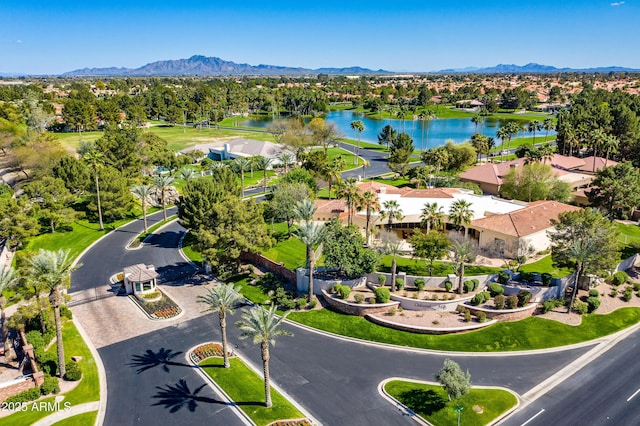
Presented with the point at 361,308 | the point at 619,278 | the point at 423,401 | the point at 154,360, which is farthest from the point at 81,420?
the point at 619,278

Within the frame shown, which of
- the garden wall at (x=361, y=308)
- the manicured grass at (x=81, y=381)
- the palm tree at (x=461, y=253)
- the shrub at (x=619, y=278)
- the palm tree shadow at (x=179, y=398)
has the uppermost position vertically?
the palm tree at (x=461, y=253)

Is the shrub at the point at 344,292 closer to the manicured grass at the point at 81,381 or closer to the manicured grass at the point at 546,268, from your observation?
the manicured grass at the point at 546,268

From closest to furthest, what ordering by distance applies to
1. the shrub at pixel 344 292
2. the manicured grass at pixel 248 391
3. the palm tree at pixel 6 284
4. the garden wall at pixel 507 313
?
the manicured grass at pixel 248 391, the palm tree at pixel 6 284, the garden wall at pixel 507 313, the shrub at pixel 344 292

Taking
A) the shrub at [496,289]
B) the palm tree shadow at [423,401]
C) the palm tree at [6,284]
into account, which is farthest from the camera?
the shrub at [496,289]

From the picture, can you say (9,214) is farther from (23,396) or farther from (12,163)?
(12,163)

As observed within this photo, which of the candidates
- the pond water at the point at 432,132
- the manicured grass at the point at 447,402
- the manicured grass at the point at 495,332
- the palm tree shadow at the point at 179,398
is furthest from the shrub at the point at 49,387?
the pond water at the point at 432,132

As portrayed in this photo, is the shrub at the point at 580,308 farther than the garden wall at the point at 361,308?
Yes

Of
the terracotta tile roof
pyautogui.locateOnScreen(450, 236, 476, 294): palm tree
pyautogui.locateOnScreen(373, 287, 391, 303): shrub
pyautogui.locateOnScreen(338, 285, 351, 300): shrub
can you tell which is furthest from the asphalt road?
the terracotta tile roof

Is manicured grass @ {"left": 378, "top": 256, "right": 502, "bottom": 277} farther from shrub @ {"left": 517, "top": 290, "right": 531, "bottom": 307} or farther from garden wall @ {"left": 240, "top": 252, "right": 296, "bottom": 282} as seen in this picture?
garden wall @ {"left": 240, "top": 252, "right": 296, "bottom": 282}

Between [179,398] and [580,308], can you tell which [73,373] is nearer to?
[179,398]
